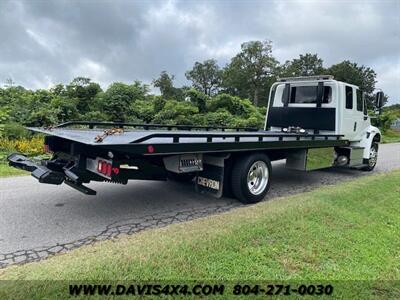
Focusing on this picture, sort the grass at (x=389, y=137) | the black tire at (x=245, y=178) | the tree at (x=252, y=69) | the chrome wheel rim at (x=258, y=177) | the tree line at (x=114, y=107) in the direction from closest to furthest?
the black tire at (x=245, y=178)
the chrome wheel rim at (x=258, y=177)
the tree line at (x=114, y=107)
the grass at (x=389, y=137)
the tree at (x=252, y=69)

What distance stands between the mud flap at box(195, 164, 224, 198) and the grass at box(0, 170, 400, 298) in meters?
0.59

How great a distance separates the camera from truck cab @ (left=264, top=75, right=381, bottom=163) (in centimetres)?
772

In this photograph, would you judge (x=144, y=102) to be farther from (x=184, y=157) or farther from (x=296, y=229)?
(x=296, y=229)

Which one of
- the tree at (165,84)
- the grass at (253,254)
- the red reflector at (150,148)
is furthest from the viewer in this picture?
the tree at (165,84)

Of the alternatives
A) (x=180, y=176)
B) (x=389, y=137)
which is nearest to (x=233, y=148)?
(x=180, y=176)

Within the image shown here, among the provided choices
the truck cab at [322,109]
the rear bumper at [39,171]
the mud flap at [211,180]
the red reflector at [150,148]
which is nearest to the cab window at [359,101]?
the truck cab at [322,109]

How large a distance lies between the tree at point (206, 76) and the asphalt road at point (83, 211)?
142 ft

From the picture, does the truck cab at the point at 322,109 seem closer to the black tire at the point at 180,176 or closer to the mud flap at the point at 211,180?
the black tire at the point at 180,176

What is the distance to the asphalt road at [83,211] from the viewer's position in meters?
3.74

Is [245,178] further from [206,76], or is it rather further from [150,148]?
[206,76]

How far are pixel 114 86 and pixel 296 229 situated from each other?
1388 cm

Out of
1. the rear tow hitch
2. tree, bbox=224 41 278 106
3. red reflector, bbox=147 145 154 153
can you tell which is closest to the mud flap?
red reflector, bbox=147 145 154 153

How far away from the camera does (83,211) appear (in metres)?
4.81

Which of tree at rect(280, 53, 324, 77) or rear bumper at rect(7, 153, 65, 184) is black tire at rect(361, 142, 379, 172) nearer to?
rear bumper at rect(7, 153, 65, 184)
